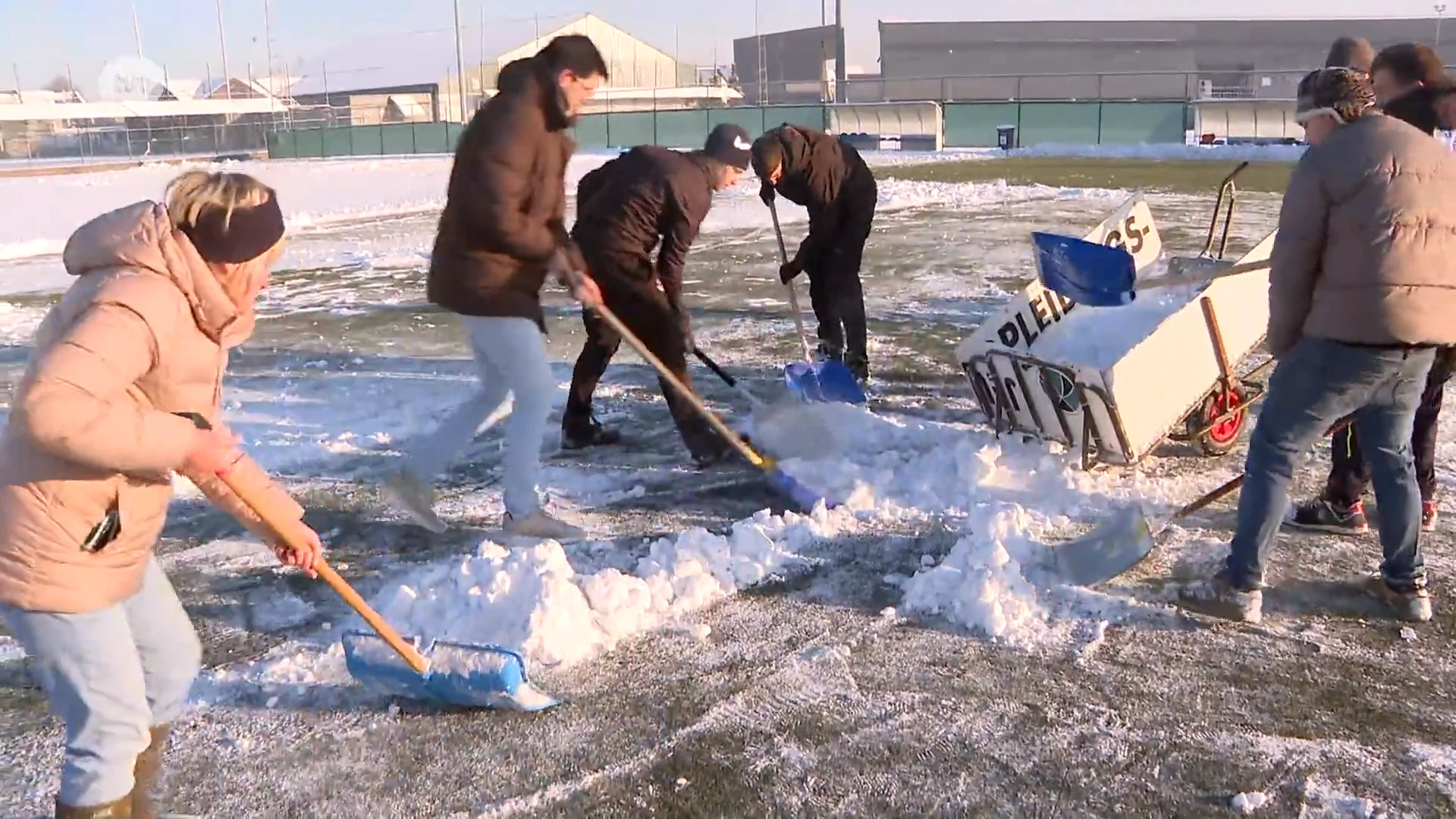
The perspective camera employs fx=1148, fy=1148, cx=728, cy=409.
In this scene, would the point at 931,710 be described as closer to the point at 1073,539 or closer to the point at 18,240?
the point at 1073,539

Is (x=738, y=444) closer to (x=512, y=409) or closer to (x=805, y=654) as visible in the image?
(x=512, y=409)

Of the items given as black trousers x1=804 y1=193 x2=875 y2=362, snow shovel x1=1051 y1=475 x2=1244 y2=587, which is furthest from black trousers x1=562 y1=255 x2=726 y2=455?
snow shovel x1=1051 y1=475 x2=1244 y2=587

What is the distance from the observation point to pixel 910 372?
6.91 meters

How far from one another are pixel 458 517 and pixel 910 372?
3.16m

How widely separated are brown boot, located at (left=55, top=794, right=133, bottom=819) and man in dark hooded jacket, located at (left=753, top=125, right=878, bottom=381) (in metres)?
4.47

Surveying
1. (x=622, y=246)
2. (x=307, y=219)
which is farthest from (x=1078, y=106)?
(x=622, y=246)

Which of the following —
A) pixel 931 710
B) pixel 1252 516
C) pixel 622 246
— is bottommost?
pixel 931 710

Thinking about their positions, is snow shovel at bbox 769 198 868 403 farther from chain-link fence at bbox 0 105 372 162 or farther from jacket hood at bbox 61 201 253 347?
chain-link fence at bbox 0 105 372 162

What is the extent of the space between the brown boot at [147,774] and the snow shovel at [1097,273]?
339cm

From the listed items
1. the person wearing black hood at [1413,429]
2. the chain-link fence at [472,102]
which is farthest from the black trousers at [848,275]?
the chain-link fence at [472,102]

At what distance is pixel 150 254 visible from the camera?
210cm

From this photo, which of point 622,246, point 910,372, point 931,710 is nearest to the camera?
point 931,710


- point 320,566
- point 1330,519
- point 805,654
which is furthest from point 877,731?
point 1330,519

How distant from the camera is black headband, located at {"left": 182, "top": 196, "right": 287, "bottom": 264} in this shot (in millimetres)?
2156
